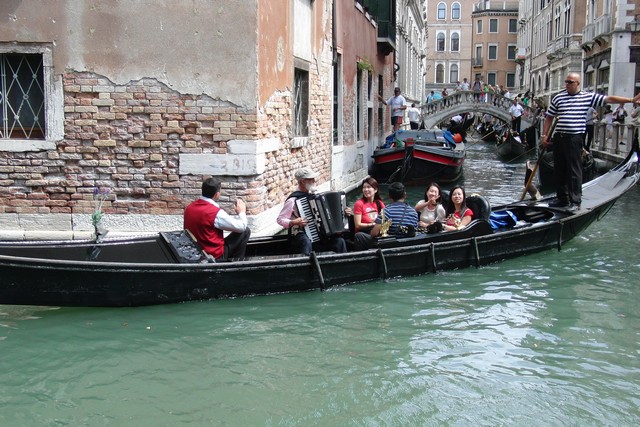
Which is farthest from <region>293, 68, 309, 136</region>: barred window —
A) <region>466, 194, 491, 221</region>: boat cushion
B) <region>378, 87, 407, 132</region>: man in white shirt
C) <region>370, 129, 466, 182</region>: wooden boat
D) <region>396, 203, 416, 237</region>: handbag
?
<region>378, 87, 407, 132</region>: man in white shirt

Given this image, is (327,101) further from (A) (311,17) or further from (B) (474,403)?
(B) (474,403)

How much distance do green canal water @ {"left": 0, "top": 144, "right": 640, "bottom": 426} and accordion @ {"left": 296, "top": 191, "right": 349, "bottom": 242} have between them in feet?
1.70

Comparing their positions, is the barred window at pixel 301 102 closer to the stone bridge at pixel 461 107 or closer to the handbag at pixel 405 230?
the handbag at pixel 405 230

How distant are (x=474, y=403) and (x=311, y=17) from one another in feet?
21.6

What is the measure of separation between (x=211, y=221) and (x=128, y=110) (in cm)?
184

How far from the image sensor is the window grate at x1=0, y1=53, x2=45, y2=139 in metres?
6.93

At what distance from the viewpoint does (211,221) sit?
5.52m

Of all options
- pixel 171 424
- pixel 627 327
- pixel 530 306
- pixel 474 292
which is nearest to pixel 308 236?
pixel 474 292

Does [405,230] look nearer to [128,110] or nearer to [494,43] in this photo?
[128,110]

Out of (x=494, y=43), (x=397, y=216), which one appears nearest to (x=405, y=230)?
(x=397, y=216)

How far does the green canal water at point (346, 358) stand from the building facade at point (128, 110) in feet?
5.68

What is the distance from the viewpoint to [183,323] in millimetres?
5109

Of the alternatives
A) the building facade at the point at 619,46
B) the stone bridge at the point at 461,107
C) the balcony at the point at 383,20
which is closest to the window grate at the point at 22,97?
the balcony at the point at 383,20

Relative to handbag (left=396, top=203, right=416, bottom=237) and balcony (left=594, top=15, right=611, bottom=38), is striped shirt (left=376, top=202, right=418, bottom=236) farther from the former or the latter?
balcony (left=594, top=15, right=611, bottom=38)
